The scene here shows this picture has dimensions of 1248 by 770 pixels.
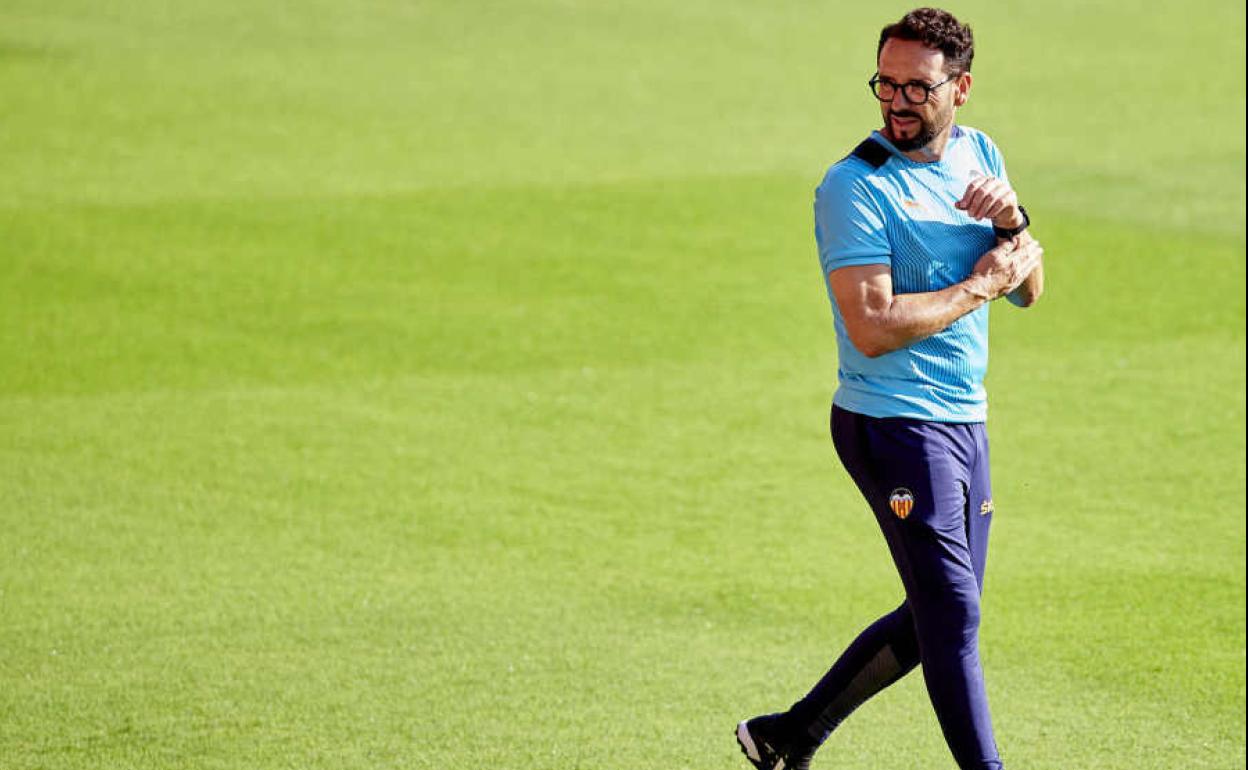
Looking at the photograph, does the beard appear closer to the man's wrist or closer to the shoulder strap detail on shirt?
the shoulder strap detail on shirt

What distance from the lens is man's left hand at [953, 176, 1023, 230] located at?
4711mm

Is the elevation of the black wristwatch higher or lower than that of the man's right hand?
higher

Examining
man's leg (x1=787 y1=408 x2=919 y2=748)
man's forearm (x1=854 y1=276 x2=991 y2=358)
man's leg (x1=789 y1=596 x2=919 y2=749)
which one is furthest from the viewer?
man's leg (x1=789 y1=596 x2=919 y2=749)

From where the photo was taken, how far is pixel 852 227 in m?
4.75

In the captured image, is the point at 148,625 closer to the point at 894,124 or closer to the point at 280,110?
the point at 894,124

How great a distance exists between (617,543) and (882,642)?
320cm

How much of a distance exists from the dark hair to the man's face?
0.02 meters

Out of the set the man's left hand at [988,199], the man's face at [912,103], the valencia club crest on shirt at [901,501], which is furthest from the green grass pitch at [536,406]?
the man's face at [912,103]

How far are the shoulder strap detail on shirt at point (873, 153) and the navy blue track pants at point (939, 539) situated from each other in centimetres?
71

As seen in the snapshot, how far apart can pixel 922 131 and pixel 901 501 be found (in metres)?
1.02

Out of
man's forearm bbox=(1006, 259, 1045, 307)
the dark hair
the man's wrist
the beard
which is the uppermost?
the dark hair

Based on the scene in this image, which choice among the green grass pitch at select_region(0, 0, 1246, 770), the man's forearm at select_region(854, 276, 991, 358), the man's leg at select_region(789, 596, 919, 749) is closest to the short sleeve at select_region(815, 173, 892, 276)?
the man's forearm at select_region(854, 276, 991, 358)

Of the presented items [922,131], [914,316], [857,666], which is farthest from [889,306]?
[857,666]

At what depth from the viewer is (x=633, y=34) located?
821 inches
